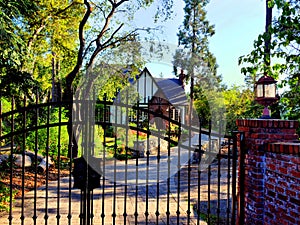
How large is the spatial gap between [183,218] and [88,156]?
2.00 metres

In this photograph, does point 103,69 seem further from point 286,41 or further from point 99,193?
point 286,41

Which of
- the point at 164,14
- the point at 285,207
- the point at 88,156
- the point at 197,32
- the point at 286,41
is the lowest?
the point at 285,207

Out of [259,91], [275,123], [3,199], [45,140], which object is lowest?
[3,199]

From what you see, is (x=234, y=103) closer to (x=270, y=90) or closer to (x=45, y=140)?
(x=45, y=140)

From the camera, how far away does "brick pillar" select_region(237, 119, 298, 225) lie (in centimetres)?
278

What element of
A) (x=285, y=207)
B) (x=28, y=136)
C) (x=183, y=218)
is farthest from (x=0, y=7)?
(x=285, y=207)

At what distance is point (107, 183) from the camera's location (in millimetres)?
6516

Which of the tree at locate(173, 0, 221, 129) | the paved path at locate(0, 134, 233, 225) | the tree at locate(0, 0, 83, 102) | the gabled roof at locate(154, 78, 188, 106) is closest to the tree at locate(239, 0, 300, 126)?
the paved path at locate(0, 134, 233, 225)

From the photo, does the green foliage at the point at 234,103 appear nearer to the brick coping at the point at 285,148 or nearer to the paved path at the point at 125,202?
the paved path at the point at 125,202

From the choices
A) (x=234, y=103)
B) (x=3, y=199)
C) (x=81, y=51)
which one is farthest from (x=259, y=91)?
(x=234, y=103)

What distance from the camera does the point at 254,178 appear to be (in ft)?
9.40

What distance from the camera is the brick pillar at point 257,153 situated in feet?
9.12

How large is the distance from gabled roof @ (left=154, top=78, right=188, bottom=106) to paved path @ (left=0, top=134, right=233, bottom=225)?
14.0 metres

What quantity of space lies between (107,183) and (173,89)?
17.3 metres
